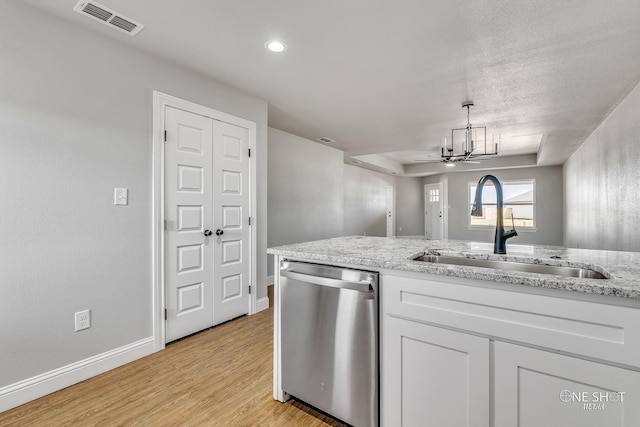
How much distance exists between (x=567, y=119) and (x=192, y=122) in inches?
190

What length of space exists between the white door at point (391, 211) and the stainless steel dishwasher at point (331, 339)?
8947mm

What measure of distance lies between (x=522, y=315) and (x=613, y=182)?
11.7ft

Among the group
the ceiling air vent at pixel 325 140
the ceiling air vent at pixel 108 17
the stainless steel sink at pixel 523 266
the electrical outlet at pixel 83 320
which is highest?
the ceiling air vent at pixel 325 140

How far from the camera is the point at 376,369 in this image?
140 cm

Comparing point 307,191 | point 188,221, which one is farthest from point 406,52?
point 307,191

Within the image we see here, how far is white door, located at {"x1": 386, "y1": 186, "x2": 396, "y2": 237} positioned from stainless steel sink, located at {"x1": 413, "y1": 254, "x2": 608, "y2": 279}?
867cm

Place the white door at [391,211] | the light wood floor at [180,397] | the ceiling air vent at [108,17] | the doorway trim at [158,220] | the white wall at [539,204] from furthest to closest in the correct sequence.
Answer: the white door at [391,211] < the white wall at [539,204] < the doorway trim at [158,220] < the ceiling air vent at [108,17] < the light wood floor at [180,397]

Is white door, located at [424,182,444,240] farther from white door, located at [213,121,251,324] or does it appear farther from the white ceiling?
white door, located at [213,121,251,324]

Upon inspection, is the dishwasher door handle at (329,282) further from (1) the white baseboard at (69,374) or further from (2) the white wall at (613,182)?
(2) the white wall at (613,182)

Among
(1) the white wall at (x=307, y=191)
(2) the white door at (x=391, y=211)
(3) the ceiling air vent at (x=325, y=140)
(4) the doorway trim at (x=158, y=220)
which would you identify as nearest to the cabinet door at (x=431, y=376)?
(4) the doorway trim at (x=158, y=220)

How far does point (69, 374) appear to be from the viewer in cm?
195

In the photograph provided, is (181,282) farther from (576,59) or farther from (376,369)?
(576,59)

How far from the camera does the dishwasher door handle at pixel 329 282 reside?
4.62 feet

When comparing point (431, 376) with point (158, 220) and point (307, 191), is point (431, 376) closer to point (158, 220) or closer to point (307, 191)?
point (158, 220)
